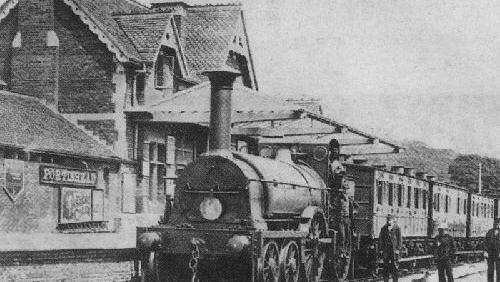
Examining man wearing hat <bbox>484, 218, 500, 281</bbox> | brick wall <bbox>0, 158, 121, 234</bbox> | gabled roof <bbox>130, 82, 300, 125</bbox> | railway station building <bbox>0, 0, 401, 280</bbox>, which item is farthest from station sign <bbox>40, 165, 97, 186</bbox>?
man wearing hat <bbox>484, 218, 500, 281</bbox>

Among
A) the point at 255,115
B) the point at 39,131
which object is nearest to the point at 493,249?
the point at 255,115

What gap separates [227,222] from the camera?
1183cm

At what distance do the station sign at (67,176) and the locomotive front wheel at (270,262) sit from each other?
972 cm

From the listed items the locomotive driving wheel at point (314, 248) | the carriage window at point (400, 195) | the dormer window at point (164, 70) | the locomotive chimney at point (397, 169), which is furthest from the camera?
the dormer window at point (164, 70)

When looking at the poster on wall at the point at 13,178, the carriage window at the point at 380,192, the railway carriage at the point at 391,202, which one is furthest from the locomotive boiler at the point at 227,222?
the poster on wall at the point at 13,178

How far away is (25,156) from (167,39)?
792cm

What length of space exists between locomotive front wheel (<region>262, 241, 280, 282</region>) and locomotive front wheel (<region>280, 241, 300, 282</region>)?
14cm

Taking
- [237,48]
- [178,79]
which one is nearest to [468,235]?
[237,48]

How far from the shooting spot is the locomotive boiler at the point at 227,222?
448 inches

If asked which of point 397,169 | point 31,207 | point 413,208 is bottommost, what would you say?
point 413,208

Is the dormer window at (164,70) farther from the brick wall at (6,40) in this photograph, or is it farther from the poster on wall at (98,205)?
the brick wall at (6,40)

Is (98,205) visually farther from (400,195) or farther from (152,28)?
(400,195)

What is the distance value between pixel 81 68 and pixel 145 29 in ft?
8.72

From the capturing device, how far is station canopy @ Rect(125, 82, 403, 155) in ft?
65.7
